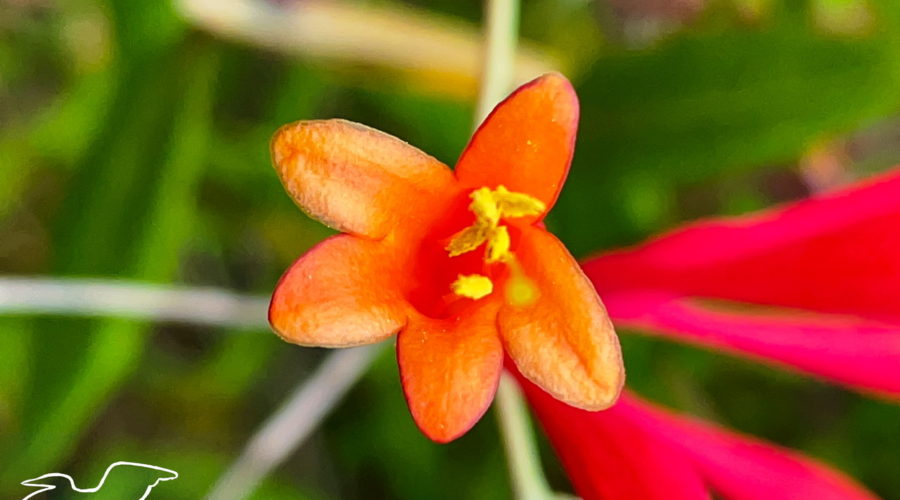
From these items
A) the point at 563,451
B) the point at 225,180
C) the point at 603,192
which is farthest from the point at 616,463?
the point at 225,180

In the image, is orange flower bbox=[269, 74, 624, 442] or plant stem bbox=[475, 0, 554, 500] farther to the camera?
plant stem bbox=[475, 0, 554, 500]

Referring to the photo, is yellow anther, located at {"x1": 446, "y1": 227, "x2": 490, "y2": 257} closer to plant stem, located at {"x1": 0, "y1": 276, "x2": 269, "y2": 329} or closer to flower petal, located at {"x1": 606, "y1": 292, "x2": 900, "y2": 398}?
flower petal, located at {"x1": 606, "y1": 292, "x2": 900, "y2": 398}

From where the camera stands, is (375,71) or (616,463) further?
(375,71)

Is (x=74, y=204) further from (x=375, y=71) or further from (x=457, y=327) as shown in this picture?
(x=457, y=327)

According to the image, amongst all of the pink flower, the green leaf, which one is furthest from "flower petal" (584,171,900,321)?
the green leaf

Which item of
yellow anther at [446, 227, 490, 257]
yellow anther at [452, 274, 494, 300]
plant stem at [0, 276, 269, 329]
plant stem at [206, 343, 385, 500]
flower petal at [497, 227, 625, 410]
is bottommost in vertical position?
flower petal at [497, 227, 625, 410]

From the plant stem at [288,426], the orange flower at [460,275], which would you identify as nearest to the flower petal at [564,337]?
the orange flower at [460,275]

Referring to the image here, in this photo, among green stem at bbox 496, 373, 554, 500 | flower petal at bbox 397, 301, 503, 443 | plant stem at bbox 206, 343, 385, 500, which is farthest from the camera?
plant stem at bbox 206, 343, 385, 500

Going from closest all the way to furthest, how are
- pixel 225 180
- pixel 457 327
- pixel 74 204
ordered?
pixel 457 327 < pixel 74 204 < pixel 225 180

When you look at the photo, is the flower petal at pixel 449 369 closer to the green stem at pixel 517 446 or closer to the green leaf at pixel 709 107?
the green stem at pixel 517 446
